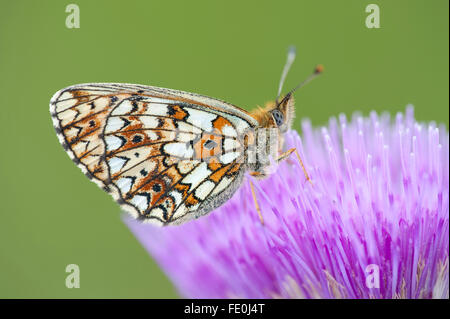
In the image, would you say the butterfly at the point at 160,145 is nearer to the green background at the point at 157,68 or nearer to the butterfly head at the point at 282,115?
the butterfly head at the point at 282,115

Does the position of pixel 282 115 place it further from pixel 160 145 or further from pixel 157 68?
pixel 157 68

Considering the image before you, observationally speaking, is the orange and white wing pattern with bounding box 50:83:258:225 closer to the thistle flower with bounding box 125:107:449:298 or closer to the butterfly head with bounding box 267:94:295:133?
the butterfly head with bounding box 267:94:295:133

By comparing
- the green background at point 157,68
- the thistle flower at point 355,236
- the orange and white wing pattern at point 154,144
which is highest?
the green background at point 157,68

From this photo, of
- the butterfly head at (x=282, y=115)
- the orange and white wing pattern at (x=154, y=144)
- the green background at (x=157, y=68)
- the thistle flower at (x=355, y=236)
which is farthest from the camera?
the green background at (x=157, y=68)

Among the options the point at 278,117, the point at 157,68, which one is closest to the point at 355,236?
the point at 278,117

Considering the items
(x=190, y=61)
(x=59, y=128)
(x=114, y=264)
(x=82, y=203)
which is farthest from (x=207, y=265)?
(x=190, y=61)

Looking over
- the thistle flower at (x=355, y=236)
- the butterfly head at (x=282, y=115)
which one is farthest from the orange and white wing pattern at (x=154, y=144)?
the thistle flower at (x=355, y=236)

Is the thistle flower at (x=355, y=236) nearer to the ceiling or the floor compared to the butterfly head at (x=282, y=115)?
nearer to the floor

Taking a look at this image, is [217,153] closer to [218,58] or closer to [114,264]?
[114,264]
